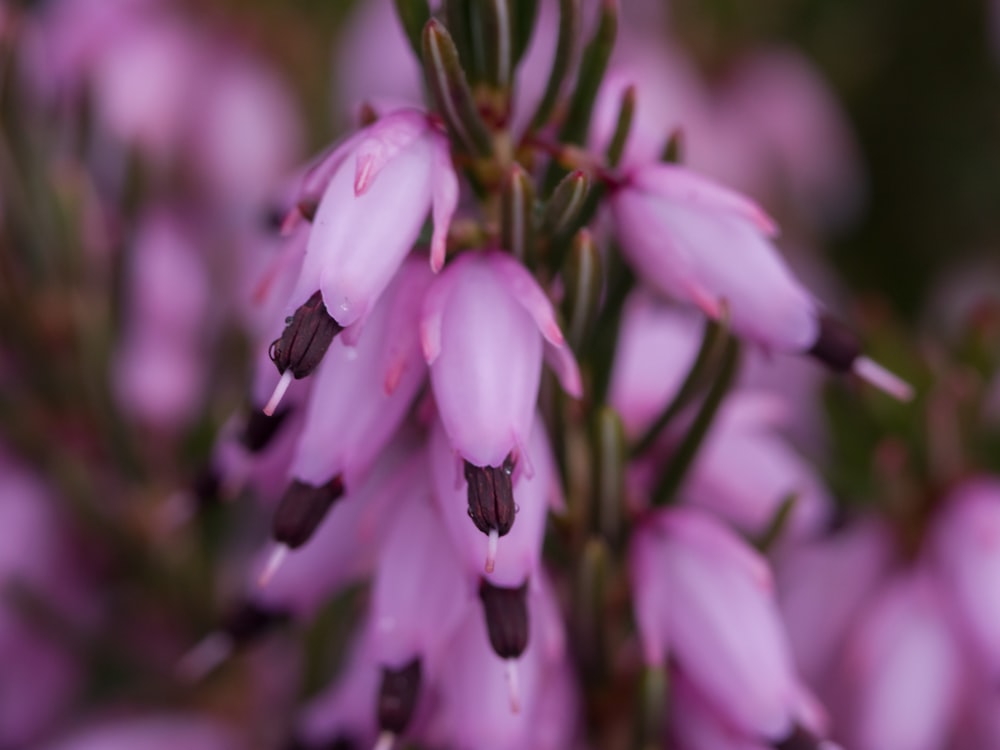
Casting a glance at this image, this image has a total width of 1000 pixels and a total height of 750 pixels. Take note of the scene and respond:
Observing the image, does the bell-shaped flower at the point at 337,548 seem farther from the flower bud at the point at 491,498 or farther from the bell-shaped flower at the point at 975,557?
the bell-shaped flower at the point at 975,557

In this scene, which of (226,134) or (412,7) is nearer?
(412,7)

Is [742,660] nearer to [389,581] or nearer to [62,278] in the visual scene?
[389,581]

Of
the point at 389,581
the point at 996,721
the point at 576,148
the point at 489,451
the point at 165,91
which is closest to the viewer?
the point at 489,451

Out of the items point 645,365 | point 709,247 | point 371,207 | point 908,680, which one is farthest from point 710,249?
point 908,680

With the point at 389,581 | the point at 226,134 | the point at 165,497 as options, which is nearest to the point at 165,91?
the point at 226,134

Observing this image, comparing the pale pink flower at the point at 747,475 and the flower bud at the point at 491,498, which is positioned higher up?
the flower bud at the point at 491,498

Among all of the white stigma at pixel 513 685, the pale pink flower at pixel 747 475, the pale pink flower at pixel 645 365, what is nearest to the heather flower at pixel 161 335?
the pale pink flower at pixel 645 365

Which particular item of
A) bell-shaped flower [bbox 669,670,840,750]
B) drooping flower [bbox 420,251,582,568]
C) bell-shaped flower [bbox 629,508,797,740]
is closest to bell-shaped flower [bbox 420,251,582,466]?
drooping flower [bbox 420,251,582,568]

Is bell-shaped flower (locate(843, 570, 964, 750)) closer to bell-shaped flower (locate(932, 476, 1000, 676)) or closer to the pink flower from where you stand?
bell-shaped flower (locate(932, 476, 1000, 676))
